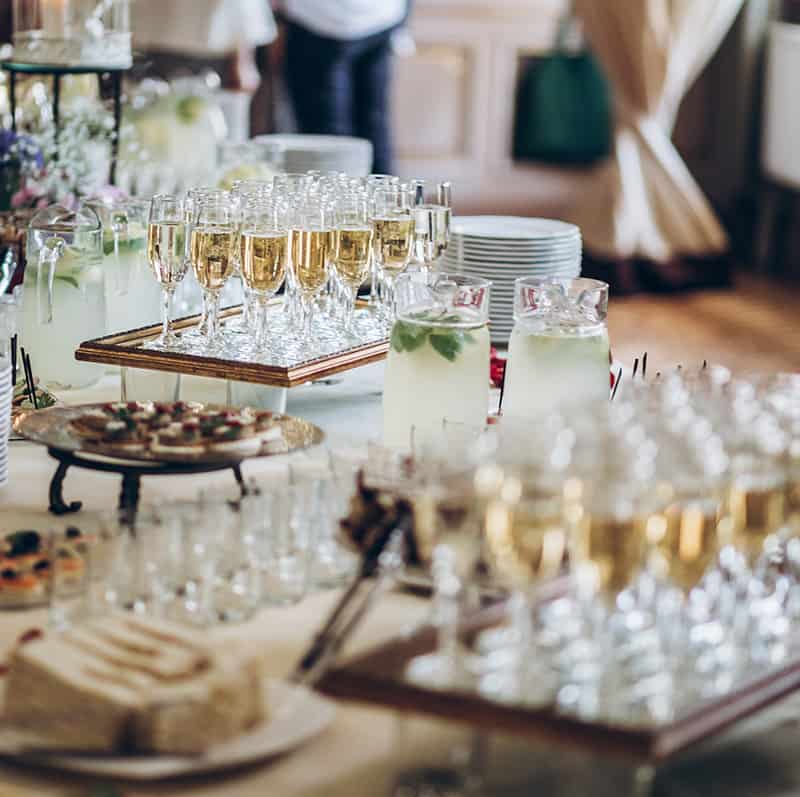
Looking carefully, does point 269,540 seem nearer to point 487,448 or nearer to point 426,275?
point 487,448

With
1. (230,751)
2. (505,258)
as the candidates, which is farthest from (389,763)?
(505,258)

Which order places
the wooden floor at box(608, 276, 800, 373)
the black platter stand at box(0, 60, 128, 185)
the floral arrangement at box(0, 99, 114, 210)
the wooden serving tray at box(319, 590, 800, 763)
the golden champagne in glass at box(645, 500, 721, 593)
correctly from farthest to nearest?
the wooden floor at box(608, 276, 800, 373) < the black platter stand at box(0, 60, 128, 185) < the floral arrangement at box(0, 99, 114, 210) < the golden champagne in glass at box(645, 500, 721, 593) < the wooden serving tray at box(319, 590, 800, 763)

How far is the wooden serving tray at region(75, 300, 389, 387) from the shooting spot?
2.03 metres

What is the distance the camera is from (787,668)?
4.09ft

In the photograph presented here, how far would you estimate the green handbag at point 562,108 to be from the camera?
7.87m

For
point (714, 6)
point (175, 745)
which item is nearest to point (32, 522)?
point (175, 745)

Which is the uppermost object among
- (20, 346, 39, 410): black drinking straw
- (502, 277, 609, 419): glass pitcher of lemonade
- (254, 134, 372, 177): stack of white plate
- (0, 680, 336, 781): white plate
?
(254, 134, 372, 177): stack of white plate

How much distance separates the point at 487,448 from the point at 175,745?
0.33 m

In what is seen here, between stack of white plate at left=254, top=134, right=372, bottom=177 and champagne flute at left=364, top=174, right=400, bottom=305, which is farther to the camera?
stack of white plate at left=254, top=134, right=372, bottom=177

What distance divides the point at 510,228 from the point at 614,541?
1728mm

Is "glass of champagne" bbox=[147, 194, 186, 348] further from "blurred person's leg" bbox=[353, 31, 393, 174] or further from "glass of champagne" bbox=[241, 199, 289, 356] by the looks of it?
"blurred person's leg" bbox=[353, 31, 393, 174]

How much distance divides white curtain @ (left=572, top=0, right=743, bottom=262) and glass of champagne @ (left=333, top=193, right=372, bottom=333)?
15.5ft

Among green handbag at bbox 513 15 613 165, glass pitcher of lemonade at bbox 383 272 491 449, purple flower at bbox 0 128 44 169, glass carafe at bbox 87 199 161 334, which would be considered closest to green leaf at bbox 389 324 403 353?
glass pitcher of lemonade at bbox 383 272 491 449

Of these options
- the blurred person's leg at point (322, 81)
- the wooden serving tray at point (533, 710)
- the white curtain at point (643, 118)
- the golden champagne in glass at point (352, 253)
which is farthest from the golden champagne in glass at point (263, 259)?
the white curtain at point (643, 118)
